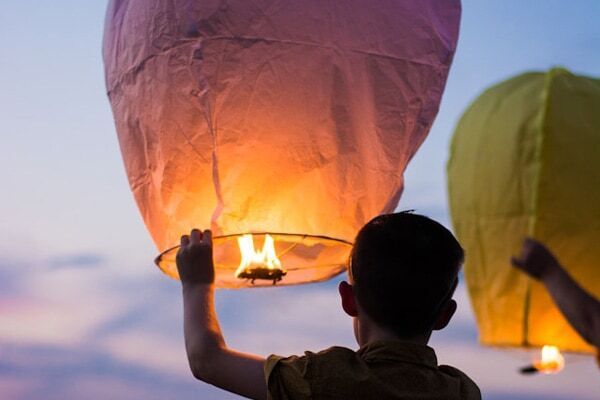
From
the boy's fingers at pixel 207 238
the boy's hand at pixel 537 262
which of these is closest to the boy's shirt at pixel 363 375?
the boy's hand at pixel 537 262

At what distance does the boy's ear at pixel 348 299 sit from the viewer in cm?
180

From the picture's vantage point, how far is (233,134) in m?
2.39

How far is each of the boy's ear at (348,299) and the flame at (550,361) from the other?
355mm

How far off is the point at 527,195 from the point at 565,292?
395 millimetres

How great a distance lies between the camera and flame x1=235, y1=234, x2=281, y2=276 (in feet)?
7.79

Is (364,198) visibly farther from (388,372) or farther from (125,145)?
(388,372)

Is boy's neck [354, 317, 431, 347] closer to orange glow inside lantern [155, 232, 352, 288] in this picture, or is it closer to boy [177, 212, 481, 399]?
boy [177, 212, 481, 399]

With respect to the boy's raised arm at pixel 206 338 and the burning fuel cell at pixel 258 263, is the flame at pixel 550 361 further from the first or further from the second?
the burning fuel cell at pixel 258 263

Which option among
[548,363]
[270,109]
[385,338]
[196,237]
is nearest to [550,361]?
[548,363]

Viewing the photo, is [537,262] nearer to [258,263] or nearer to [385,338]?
[385,338]

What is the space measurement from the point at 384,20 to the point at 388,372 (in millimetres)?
1053

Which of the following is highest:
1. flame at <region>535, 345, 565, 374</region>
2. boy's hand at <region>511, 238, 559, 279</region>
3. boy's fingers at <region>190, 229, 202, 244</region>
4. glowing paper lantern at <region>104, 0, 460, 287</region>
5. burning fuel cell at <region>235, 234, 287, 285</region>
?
glowing paper lantern at <region>104, 0, 460, 287</region>

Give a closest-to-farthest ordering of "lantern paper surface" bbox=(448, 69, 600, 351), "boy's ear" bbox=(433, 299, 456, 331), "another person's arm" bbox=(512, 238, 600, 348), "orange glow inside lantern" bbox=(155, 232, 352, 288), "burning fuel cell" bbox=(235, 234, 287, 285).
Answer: "another person's arm" bbox=(512, 238, 600, 348) < "boy's ear" bbox=(433, 299, 456, 331) < "lantern paper surface" bbox=(448, 69, 600, 351) < "burning fuel cell" bbox=(235, 234, 287, 285) < "orange glow inside lantern" bbox=(155, 232, 352, 288)

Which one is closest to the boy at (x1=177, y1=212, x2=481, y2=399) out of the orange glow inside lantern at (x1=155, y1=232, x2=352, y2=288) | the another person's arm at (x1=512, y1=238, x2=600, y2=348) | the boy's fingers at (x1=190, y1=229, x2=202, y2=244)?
the another person's arm at (x1=512, y1=238, x2=600, y2=348)
